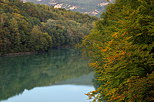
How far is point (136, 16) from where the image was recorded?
8.73 metres

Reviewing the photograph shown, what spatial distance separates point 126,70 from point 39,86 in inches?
888

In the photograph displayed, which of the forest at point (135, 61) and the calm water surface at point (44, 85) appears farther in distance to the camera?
the calm water surface at point (44, 85)

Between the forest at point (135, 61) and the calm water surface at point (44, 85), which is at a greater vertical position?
the calm water surface at point (44, 85)

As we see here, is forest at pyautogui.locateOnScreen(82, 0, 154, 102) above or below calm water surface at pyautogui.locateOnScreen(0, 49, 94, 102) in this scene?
below

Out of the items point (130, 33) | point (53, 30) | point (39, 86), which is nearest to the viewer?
point (130, 33)

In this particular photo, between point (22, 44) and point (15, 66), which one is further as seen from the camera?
point (22, 44)

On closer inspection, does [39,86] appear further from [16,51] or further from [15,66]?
[16,51]

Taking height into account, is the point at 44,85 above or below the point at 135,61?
above

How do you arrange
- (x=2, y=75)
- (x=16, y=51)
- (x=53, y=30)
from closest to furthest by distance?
(x=2, y=75), (x=16, y=51), (x=53, y=30)

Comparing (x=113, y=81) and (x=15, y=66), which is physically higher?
(x=15, y=66)

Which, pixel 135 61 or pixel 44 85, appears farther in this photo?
pixel 44 85

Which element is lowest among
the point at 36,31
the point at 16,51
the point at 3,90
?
the point at 3,90

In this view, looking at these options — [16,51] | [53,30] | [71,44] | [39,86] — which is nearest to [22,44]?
[16,51]

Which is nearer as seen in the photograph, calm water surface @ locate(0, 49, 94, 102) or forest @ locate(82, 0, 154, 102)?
forest @ locate(82, 0, 154, 102)
